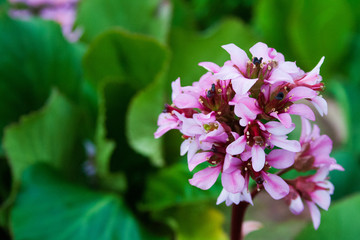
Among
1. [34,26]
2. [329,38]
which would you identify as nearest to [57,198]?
[34,26]

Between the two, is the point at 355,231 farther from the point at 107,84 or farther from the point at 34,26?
the point at 34,26

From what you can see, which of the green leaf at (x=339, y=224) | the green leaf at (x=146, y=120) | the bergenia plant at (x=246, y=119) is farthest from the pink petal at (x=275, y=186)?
the green leaf at (x=146, y=120)

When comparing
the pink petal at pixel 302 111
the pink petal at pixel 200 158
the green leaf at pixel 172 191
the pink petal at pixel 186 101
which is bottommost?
the green leaf at pixel 172 191

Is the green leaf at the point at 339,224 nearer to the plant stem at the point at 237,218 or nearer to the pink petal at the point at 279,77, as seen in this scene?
the plant stem at the point at 237,218

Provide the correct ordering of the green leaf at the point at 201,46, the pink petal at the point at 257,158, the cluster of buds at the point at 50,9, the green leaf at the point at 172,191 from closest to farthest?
the pink petal at the point at 257,158, the green leaf at the point at 172,191, the green leaf at the point at 201,46, the cluster of buds at the point at 50,9

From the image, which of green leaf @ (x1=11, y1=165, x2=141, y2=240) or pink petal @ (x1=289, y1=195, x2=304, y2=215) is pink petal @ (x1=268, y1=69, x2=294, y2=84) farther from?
green leaf @ (x1=11, y1=165, x2=141, y2=240)

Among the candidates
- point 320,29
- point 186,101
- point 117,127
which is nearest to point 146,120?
point 117,127
